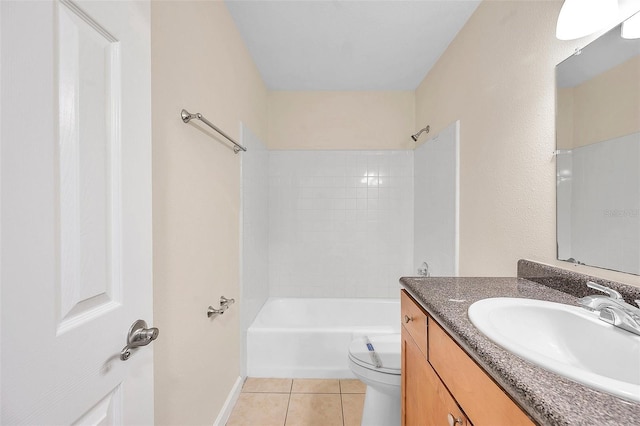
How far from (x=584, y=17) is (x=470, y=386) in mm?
1172

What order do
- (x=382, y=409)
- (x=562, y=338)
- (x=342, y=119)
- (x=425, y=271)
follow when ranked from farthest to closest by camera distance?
(x=342, y=119), (x=425, y=271), (x=382, y=409), (x=562, y=338)

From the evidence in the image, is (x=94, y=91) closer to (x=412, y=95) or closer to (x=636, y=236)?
(x=636, y=236)

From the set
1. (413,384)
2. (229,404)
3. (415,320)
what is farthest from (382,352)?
(229,404)

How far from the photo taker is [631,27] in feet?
2.51

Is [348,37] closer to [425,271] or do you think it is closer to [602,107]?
[602,107]

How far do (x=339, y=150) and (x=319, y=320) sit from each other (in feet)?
5.62

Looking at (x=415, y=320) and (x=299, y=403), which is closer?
(x=415, y=320)

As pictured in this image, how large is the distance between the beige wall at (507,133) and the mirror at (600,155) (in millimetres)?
49

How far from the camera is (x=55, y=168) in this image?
1.43 feet

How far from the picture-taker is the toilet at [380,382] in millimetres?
1284

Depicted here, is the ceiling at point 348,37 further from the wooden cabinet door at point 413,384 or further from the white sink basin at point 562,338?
the wooden cabinet door at point 413,384

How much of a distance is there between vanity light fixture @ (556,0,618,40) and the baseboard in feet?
7.58

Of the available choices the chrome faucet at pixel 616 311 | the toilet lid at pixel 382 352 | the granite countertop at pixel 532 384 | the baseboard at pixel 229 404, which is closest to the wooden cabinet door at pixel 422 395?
the granite countertop at pixel 532 384

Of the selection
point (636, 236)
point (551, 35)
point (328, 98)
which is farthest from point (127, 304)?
point (328, 98)
